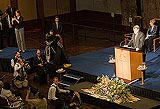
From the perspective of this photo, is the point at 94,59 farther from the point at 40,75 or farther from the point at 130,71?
the point at 130,71

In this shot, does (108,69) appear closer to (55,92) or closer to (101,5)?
(55,92)

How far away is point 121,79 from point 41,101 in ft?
8.30

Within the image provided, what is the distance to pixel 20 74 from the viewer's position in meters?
14.0

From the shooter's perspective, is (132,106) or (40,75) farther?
(40,75)

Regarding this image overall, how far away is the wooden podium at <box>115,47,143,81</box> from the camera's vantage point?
1184 centimetres

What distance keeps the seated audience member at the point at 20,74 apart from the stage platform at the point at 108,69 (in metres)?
1.44

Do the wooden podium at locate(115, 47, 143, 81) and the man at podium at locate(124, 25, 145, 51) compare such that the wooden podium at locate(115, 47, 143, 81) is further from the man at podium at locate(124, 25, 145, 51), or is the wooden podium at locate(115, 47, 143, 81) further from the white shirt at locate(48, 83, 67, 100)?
the white shirt at locate(48, 83, 67, 100)

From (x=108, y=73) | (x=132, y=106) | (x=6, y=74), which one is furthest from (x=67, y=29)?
(x=132, y=106)

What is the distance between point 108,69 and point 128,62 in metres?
1.58

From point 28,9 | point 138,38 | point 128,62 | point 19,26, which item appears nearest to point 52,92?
point 128,62

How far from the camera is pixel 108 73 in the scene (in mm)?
13031

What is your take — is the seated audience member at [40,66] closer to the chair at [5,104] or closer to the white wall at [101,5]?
the chair at [5,104]

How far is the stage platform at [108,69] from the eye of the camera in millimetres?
11703

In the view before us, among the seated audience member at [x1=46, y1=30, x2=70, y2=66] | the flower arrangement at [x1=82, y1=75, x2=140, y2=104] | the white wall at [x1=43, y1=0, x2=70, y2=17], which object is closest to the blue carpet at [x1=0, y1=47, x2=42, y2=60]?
the seated audience member at [x1=46, y1=30, x2=70, y2=66]
